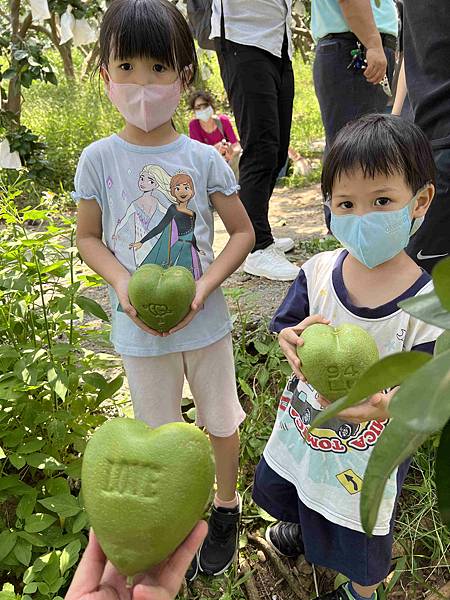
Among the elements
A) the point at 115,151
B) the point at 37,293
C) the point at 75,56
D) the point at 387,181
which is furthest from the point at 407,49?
the point at 75,56

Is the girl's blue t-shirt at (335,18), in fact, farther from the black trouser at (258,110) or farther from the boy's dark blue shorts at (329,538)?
the boy's dark blue shorts at (329,538)

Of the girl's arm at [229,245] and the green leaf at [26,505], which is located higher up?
the girl's arm at [229,245]

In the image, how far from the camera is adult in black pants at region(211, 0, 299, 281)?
2.66 metres

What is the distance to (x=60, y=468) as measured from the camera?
66.2 inches

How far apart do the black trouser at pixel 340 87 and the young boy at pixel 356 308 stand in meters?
1.16

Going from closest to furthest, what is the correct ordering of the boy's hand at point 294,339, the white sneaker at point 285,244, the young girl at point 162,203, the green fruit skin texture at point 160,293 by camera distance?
the boy's hand at point 294,339, the green fruit skin texture at point 160,293, the young girl at point 162,203, the white sneaker at point 285,244

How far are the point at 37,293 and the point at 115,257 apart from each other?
0.36 meters

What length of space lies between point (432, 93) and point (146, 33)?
80 cm

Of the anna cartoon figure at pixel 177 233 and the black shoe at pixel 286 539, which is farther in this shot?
the black shoe at pixel 286 539

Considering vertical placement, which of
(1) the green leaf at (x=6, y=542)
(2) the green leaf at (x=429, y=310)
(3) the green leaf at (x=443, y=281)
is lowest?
(1) the green leaf at (x=6, y=542)

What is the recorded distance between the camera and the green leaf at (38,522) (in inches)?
61.5

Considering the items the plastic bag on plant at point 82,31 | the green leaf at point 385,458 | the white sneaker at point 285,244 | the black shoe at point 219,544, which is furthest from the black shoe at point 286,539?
the plastic bag on plant at point 82,31

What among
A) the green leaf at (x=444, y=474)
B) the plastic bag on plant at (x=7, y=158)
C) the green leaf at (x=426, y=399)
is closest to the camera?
the green leaf at (x=426, y=399)

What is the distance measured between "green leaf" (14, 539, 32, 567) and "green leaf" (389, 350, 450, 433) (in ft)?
4.64
